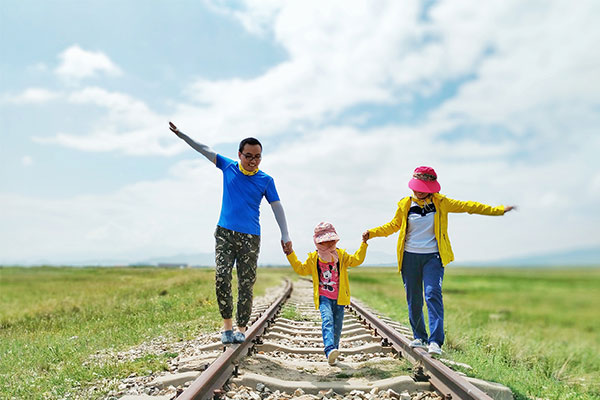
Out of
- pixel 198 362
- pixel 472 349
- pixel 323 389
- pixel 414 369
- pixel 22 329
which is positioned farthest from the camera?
pixel 22 329

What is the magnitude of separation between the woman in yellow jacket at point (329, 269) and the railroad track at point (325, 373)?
41cm

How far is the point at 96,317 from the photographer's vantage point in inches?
335

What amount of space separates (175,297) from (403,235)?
21.8 ft

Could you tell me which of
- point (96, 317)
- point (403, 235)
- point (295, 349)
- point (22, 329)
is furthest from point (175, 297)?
point (403, 235)

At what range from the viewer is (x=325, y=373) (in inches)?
151

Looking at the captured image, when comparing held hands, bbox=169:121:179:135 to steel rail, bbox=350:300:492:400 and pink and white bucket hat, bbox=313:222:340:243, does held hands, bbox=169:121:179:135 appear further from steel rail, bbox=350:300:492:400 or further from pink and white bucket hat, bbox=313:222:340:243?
steel rail, bbox=350:300:492:400

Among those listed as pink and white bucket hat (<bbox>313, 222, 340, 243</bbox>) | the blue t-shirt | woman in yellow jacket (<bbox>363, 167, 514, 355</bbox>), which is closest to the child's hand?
woman in yellow jacket (<bbox>363, 167, 514, 355</bbox>)

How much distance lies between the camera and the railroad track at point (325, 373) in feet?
10.7

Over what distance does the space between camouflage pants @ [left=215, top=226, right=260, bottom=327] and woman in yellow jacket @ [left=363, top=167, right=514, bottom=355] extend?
3.52 feet

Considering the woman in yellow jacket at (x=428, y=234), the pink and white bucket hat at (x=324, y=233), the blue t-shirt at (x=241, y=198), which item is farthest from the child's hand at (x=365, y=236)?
the blue t-shirt at (x=241, y=198)

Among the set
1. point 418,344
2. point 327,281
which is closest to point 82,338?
point 327,281

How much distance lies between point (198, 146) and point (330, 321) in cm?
204

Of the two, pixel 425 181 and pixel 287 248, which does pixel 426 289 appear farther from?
pixel 287 248

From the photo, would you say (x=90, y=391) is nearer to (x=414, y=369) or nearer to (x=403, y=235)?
(x=414, y=369)
